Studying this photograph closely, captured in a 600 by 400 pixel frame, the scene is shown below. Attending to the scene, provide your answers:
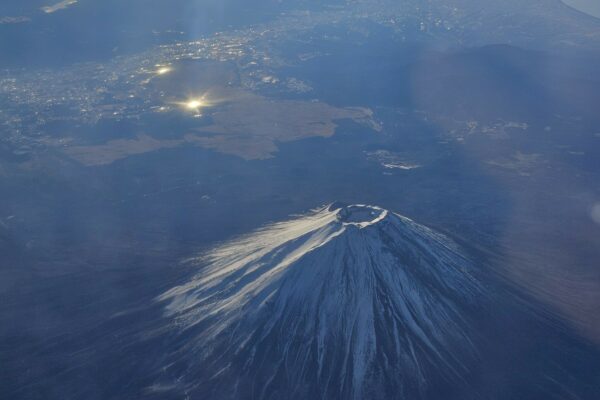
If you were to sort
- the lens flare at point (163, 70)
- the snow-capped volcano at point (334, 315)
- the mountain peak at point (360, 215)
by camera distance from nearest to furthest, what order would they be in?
the snow-capped volcano at point (334, 315) < the mountain peak at point (360, 215) < the lens flare at point (163, 70)

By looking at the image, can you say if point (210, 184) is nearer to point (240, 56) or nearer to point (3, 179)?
point (3, 179)

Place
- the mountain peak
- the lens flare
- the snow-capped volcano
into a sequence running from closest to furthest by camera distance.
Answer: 1. the snow-capped volcano
2. the mountain peak
3. the lens flare

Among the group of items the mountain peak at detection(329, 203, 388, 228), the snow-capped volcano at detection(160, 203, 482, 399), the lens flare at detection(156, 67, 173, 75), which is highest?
the mountain peak at detection(329, 203, 388, 228)

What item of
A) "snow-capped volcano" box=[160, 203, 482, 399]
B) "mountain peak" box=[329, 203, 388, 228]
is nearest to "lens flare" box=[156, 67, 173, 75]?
"snow-capped volcano" box=[160, 203, 482, 399]

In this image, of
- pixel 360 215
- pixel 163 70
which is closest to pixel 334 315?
pixel 360 215

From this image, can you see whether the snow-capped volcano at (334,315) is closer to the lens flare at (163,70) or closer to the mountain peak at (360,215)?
the mountain peak at (360,215)

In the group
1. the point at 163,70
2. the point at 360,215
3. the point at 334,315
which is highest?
the point at 360,215

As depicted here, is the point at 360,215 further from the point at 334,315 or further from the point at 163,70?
the point at 163,70

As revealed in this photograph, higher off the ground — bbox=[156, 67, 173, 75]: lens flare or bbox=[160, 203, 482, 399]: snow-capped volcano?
bbox=[160, 203, 482, 399]: snow-capped volcano

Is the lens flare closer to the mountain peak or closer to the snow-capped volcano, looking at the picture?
the snow-capped volcano

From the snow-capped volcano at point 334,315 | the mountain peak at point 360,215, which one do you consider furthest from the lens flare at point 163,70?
the mountain peak at point 360,215
